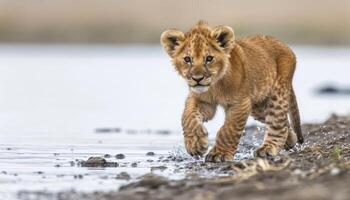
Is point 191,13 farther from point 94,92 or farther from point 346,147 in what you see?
point 346,147

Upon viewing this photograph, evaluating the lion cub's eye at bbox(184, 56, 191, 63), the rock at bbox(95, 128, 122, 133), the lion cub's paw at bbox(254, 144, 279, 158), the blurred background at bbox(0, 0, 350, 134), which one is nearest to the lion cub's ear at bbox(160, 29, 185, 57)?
the lion cub's eye at bbox(184, 56, 191, 63)

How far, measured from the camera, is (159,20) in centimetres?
5891

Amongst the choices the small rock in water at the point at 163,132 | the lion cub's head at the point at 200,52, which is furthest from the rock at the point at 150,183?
the small rock in water at the point at 163,132

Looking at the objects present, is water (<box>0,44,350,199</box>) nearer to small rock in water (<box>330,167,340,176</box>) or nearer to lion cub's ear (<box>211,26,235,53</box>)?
lion cub's ear (<box>211,26,235,53</box>)

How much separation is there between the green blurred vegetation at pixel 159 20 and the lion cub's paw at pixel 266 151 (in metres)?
41.0

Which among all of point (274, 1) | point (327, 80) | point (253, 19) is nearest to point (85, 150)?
point (327, 80)

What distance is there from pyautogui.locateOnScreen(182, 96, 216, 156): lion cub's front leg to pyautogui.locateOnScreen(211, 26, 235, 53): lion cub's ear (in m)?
0.63

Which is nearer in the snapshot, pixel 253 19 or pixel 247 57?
pixel 247 57

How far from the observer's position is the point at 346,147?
12992 millimetres

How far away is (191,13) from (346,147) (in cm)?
4907

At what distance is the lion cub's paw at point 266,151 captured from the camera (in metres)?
13.2

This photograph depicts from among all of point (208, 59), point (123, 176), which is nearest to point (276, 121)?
point (208, 59)

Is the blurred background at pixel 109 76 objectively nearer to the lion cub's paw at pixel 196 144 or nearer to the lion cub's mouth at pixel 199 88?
the lion cub's paw at pixel 196 144

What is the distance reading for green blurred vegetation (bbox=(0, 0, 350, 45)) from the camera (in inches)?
2297
